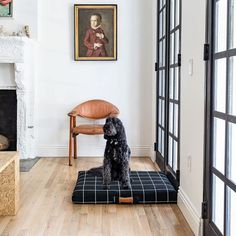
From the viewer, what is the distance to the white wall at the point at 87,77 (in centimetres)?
567

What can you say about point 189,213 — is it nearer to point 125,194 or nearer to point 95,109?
point 125,194

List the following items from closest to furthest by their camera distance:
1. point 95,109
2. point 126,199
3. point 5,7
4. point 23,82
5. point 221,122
Answer: point 221,122
point 126,199
point 23,82
point 5,7
point 95,109

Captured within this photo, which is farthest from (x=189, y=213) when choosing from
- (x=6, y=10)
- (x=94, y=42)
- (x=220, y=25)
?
(x=6, y=10)

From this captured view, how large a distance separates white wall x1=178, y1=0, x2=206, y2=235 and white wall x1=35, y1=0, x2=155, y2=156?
231cm

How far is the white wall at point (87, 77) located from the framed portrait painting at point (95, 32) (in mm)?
87

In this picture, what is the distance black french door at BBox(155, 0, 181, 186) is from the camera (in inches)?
153

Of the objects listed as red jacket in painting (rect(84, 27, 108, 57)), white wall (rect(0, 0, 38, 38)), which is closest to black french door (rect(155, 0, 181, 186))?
red jacket in painting (rect(84, 27, 108, 57))

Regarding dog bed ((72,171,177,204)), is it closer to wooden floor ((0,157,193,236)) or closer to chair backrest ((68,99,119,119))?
wooden floor ((0,157,193,236))

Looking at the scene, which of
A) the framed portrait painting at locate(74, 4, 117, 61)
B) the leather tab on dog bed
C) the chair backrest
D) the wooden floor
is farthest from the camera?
the framed portrait painting at locate(74, 4, 117, 61)

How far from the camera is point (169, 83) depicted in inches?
170

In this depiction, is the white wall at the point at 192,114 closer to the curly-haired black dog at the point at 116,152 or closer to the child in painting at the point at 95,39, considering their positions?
the curly-haired black dog at the point at 116,152

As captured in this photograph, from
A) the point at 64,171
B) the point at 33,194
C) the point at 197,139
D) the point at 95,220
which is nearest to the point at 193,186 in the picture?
the point at 197,139

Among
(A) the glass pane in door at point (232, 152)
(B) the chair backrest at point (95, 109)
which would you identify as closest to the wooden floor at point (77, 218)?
(A) the glass pane in door at point (232, 152)

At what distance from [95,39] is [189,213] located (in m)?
3.21
